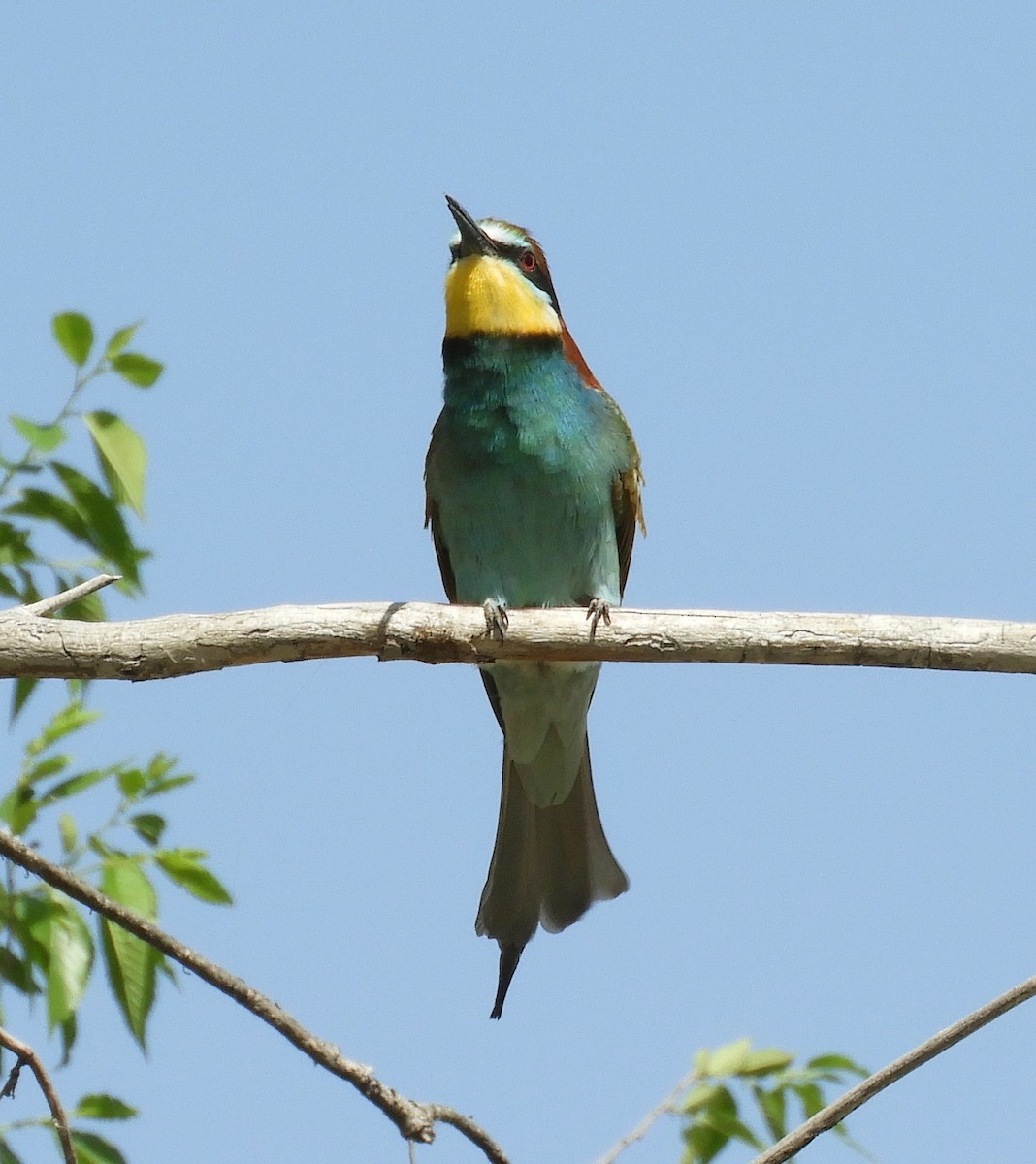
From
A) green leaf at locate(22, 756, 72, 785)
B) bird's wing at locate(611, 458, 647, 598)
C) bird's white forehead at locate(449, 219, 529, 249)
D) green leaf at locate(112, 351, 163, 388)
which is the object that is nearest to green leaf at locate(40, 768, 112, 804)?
green leaf at locate(22, 756, 72, 785)

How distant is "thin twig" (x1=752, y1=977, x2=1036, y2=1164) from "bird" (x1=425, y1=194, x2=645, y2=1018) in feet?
5.71

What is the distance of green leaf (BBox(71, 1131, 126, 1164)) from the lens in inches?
94.1

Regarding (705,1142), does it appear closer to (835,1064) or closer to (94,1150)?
(835,1064)

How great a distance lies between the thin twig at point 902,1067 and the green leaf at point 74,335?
6.44ft

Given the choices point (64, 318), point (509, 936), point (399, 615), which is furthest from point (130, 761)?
point (509, 936)

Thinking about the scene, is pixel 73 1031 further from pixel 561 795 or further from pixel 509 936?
pixel 561 795

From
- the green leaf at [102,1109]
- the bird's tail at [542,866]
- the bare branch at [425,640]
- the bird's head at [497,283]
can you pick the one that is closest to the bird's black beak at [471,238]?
the bird's head at [497,283]

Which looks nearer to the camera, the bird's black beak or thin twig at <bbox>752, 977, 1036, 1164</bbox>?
thin twig at <bbox>752, 977, 1036, 1164</bbox>

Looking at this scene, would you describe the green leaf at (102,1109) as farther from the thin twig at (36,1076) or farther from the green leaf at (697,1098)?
the green leaf at (697,1098)

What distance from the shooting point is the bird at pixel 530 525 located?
156 inches

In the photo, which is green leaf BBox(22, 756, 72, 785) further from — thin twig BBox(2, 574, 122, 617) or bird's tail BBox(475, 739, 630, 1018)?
bird's tail BBox(475, 739, 630, 1018)

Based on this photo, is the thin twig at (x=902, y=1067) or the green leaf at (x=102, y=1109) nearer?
the thin twig at (x=902, y=1067)

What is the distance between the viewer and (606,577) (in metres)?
4.04

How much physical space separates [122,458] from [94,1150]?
4.04 feet
